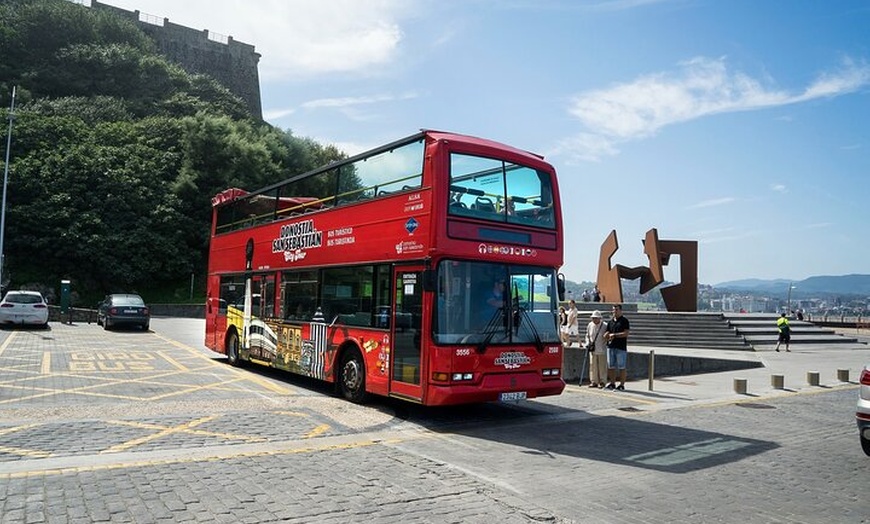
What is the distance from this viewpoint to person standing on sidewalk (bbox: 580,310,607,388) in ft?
47.8

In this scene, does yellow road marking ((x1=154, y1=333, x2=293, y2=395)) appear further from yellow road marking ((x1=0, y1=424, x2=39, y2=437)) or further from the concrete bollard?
the concrete bollard

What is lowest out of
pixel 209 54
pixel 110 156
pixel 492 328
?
pixel 492 328

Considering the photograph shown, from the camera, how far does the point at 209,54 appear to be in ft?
282

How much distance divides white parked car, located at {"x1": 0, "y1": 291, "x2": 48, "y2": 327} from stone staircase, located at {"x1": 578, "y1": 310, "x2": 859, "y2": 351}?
71.5 ft

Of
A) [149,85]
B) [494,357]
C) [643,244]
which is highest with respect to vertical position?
[149,85]

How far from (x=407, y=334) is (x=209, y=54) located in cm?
8684

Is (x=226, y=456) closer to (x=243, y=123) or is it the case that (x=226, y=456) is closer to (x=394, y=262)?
(x=394, y=262)

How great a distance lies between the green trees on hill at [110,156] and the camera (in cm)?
4281

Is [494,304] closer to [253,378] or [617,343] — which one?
[617,343]

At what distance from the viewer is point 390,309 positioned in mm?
9930

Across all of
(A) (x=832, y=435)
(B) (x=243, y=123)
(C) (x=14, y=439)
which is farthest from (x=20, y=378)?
(B) (x=243, y=123)

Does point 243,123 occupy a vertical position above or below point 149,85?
below

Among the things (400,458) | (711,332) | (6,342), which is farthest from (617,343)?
(6,342)

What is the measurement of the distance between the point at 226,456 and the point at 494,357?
4019 mm
